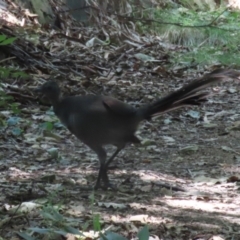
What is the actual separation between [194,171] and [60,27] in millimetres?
5603

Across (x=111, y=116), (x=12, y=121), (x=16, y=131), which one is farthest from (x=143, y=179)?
(x=12, y=121)

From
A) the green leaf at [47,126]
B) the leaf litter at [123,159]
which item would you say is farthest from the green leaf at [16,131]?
the green leaf at [47,126]

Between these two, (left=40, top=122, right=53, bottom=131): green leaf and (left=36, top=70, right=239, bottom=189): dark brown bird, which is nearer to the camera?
(left=36, top=70, right=239, bottom=189): dark brown bird

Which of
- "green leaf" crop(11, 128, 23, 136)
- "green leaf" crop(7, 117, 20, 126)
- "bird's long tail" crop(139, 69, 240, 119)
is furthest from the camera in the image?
"green leaf" crop(7, 117, 20, 126)

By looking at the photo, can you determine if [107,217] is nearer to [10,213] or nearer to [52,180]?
[10,213]

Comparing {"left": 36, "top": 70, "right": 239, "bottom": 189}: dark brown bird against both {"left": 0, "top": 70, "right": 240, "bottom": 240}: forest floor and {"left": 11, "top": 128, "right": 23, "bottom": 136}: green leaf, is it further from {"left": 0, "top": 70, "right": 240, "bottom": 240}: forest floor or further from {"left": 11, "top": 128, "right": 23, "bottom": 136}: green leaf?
{"left": 11, "top": 128, "right": 23, "bottom": 136}: green leaf

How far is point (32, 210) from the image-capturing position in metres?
3.66

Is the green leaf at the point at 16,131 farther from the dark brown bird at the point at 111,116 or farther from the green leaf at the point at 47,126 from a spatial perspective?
the dark brown bird at the point at 111,116

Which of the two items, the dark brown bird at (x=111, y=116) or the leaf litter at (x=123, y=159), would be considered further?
the dark brown bird at (x=111, y=116)

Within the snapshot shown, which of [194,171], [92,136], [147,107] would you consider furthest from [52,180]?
[194,171]

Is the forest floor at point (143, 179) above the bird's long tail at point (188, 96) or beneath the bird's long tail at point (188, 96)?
beneath

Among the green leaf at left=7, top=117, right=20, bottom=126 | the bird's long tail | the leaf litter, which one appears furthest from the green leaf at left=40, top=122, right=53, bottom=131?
the bird's long tail

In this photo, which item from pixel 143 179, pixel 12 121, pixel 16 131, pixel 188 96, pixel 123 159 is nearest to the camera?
pixel 188 96

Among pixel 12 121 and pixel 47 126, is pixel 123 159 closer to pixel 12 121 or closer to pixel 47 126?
pixel 47 126
